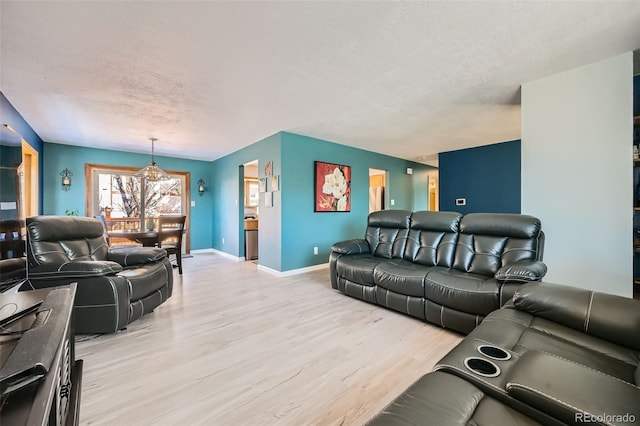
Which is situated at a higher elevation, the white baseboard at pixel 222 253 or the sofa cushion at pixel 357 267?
the sofa cushion at pixel 357 267

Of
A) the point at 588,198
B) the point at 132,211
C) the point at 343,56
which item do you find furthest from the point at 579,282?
the point at 132,211

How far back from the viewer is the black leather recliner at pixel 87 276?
2.14m

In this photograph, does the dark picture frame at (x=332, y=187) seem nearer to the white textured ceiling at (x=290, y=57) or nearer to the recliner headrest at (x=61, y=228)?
the white textured ceiling at (x=290, y=57)

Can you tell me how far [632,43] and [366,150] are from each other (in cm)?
391

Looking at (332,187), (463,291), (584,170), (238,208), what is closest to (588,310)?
(463,291)

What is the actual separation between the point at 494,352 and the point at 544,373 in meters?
0.24

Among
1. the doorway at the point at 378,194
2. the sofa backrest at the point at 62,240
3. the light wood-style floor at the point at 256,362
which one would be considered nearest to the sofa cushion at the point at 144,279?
the light wood-style floor at the point at 256,362

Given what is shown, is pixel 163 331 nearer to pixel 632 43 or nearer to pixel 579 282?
pixel 579 282

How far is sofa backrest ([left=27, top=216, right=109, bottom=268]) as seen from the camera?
2.23 m

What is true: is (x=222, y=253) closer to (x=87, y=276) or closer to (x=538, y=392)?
(x=87, y=276)

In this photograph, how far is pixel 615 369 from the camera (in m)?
1.04

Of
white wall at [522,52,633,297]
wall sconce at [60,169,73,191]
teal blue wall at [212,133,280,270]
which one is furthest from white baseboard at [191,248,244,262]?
white wall at [522,52,633,297]
